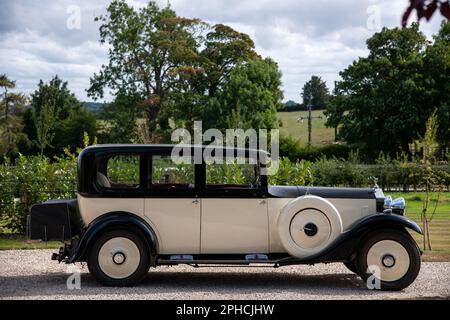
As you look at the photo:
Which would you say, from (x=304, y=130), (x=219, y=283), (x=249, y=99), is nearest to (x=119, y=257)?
(x=219, y=283)

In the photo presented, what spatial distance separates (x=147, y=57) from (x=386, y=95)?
1825 cm

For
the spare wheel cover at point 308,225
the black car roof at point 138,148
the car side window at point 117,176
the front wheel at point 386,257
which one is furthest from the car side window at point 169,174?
the front wheel at point 386,257

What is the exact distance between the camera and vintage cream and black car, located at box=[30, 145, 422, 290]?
9234 mm

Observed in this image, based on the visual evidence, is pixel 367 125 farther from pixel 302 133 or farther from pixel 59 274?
→ pixel 59 274

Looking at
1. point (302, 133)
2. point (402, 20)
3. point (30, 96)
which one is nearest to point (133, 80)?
point (30, 96)

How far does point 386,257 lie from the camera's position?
9289 mm

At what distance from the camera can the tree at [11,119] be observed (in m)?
55.3

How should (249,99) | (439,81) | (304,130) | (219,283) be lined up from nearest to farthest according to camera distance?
1. (219,283)
2. (439,81)
3. (249,99)
4. (304,130)

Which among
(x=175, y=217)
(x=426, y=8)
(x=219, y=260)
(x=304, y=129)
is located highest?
(x=304, y=129)

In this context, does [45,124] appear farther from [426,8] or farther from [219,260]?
[426,8]

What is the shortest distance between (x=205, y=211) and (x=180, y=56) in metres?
45.1

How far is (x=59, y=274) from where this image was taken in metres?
10.5

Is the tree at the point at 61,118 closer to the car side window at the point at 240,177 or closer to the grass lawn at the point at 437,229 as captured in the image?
the grass lawn at the point at 437,229

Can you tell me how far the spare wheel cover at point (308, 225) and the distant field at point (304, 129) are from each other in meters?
62.9
